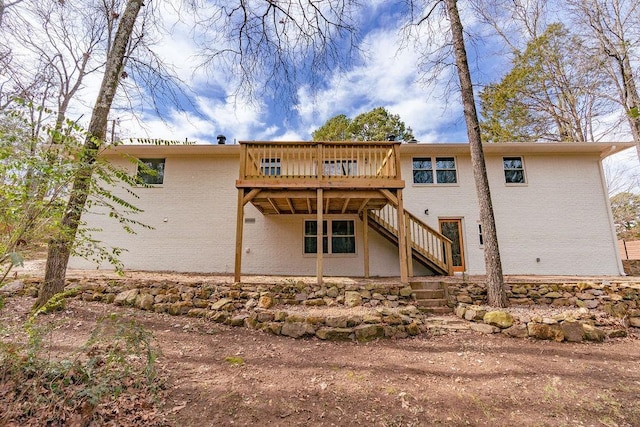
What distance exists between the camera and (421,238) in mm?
8828

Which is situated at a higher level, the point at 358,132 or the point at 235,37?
the point at 358,132

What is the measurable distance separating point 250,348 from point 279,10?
6.55 meters

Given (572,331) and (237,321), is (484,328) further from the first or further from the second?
(237,321)

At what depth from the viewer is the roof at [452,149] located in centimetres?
908

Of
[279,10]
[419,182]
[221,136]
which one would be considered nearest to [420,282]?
[419,182]

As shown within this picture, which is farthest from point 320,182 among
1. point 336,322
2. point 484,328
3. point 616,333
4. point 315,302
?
point 616,333

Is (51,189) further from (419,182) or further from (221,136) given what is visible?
(419,182)

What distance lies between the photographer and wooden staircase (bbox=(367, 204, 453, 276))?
810 cm

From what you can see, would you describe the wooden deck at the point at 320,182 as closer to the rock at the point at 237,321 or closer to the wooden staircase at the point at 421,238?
the wooden staircase at the point at 421,238

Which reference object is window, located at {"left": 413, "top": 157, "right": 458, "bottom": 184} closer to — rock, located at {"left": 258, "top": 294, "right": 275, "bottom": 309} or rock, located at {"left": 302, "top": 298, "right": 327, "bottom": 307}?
rock, located at {"left": 302, "top": 298, "right": 327, "bottom": 307}

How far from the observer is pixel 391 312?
536 cm

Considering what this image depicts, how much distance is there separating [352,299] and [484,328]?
256cm

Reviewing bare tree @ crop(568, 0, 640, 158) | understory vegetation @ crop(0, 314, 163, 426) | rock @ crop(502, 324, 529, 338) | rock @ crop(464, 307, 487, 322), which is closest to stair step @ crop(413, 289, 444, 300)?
rock @ crop(464, 307, 487, 322)

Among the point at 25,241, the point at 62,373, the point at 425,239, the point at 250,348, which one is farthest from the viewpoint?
the point at 425,239
